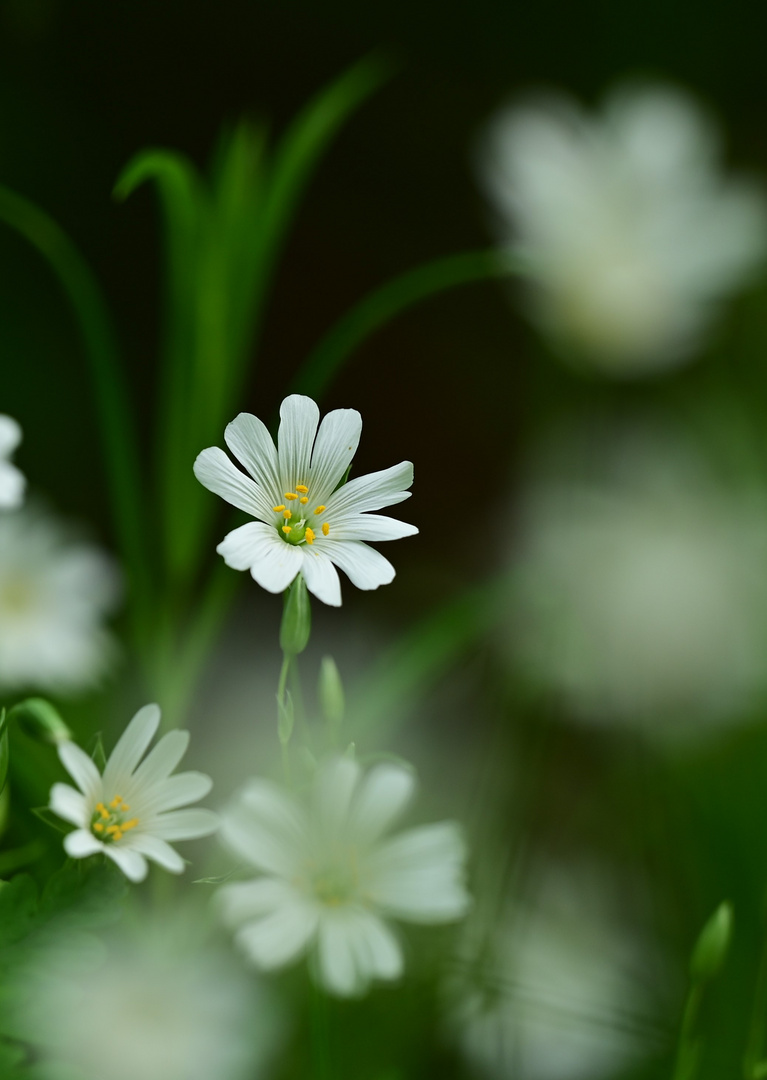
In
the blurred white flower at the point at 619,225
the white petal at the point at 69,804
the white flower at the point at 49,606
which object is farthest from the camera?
the blurred white flower at the point at 619,225

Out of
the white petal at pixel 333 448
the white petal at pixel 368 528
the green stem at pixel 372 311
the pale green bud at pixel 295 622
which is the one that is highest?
the green stem at pixel 372 311

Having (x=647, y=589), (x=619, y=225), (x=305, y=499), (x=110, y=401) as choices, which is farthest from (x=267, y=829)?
(x=647, y=589)

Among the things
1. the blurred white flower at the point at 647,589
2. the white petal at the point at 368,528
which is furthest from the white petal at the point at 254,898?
the blurred white flower at the point at 647,589

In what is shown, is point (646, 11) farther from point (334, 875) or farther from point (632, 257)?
point (334, 875)

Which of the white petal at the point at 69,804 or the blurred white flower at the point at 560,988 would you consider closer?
the white petal at the point at 69,804

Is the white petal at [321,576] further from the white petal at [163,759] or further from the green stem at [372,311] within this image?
the green stem at [372,311]

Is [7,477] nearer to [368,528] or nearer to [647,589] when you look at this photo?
[368,528]

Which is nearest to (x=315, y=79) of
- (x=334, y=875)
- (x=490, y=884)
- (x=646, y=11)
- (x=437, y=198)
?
(x=437, y=198)

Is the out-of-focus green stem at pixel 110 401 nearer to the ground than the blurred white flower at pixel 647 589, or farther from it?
nearer to the ground
